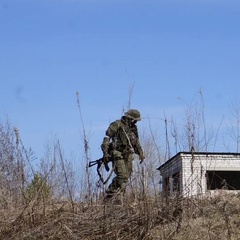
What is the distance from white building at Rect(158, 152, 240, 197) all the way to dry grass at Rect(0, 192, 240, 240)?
0.26 meters

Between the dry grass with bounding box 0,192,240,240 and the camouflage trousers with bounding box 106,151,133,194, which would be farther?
the camouflage trousers with bounding box 106,151,133,194

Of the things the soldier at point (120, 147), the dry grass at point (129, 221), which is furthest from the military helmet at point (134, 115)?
the dry grass at point (129, 221)

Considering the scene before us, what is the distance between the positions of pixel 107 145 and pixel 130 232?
111 inches

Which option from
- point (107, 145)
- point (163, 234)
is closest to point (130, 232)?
point (163, 234)

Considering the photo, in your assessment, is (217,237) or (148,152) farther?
(148,152)

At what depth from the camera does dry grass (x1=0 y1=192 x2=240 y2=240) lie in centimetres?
732

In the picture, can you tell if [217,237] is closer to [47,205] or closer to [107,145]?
[47,205]

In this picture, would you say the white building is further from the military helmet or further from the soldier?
the military helmet

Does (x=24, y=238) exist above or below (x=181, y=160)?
below

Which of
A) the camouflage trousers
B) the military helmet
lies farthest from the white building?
the military helmet

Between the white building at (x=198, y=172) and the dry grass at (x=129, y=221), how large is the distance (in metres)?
0.26

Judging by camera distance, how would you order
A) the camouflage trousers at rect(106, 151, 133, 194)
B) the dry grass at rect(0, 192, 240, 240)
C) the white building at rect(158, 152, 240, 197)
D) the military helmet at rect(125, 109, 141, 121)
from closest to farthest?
the dry grass at rect(0, 192, 240, 240) < the white building at rect(158, 152, 240, 197) < the military helmet at rect(125, 109, 141, 121) < the camouflage trousers at rect(106, 151, 133, 194)

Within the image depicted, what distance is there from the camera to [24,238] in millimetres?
7508

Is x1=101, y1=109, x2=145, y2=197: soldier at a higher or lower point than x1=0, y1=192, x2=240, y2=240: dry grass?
higher
